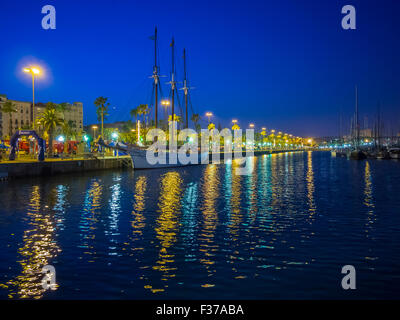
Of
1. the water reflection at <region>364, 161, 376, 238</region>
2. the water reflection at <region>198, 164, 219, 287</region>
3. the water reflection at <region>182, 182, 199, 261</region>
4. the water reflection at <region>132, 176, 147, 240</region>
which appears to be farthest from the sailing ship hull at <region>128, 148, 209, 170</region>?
the water reflection at <region>364, 161, 376, 238</region>

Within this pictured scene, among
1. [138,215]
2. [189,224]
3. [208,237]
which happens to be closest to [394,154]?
[138,215]

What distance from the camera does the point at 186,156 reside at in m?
79.2

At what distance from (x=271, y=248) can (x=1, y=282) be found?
28.2ft

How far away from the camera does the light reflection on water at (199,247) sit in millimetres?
9688

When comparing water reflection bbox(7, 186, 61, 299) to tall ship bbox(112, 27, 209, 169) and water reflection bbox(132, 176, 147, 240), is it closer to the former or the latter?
water reflection bbox(132, 176, 147, 240)

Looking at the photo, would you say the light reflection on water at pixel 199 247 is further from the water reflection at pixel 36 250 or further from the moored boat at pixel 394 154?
the moored boat at pixel 394 154

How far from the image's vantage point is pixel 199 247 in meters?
13.6

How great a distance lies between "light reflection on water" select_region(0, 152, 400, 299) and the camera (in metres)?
9.69

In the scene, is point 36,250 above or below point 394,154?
below

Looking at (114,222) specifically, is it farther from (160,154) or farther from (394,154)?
(394,154)

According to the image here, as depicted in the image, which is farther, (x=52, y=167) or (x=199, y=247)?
(x=52, y=167)

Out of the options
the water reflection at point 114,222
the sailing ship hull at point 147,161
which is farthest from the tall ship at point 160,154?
the water reflection at point 114,222

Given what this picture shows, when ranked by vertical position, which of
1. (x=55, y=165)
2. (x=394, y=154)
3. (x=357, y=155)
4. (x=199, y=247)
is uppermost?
(x=394, y=154)
